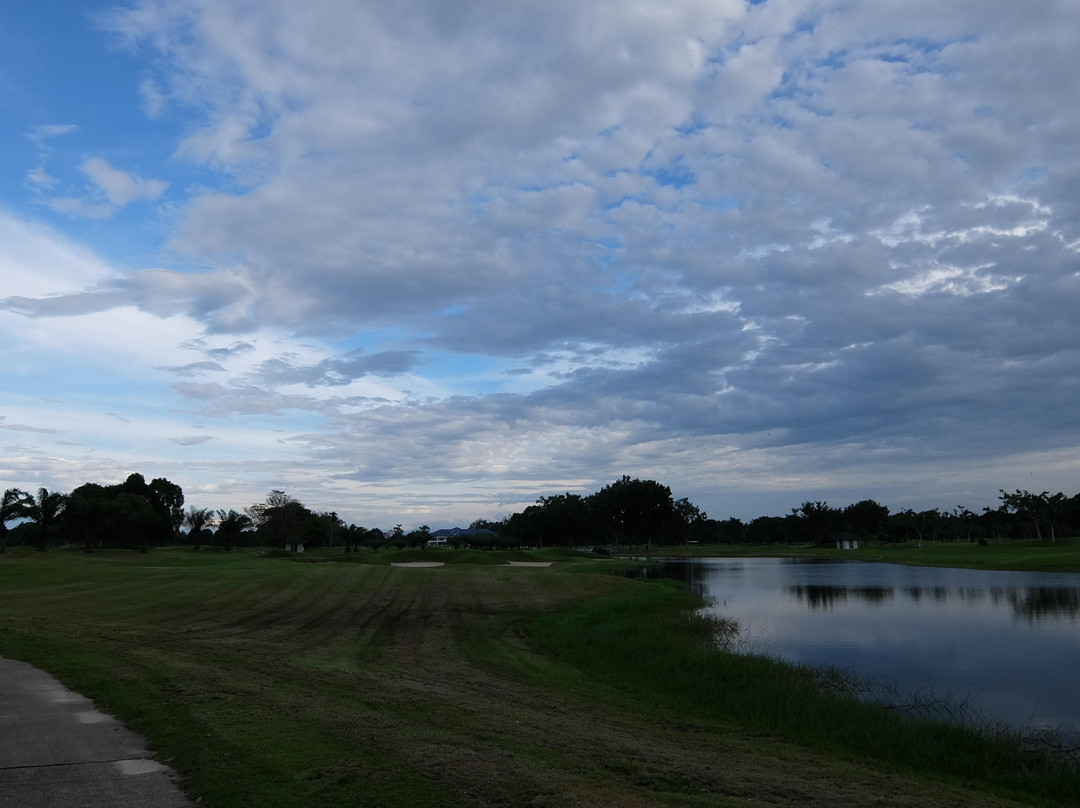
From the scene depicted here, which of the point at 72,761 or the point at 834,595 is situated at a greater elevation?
the point at 72,761

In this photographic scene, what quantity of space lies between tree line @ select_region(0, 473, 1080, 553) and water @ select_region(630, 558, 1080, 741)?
68.9 metres

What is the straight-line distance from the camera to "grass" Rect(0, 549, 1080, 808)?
855 centimetres

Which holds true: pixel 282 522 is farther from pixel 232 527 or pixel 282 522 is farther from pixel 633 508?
→ pixel 633 508

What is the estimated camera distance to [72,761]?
905 cm

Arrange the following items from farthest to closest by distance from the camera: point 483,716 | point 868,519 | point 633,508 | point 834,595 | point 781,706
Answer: point 868,519, point 633,508, point 834,595, point 781,706, point 483,716

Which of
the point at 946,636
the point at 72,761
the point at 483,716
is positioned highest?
the point at 72,761

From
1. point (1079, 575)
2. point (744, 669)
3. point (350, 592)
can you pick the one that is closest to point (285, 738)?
point (744, 669)

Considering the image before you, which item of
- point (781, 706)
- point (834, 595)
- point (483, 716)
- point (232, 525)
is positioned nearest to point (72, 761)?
point (483, 716)

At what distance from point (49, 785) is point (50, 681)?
6851 millimetres

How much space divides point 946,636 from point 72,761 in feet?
92.5

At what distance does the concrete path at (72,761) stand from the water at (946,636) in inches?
617

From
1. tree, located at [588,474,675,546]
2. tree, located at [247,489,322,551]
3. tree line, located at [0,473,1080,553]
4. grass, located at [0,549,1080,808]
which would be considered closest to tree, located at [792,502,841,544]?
tree line, located at [0,473,1080,553]

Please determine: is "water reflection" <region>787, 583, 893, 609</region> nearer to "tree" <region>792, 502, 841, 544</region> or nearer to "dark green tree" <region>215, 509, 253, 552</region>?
"dark green tree" <region>215, 509, 253, 552</region>

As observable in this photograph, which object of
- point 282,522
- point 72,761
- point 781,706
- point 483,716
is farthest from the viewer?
point 282,522
